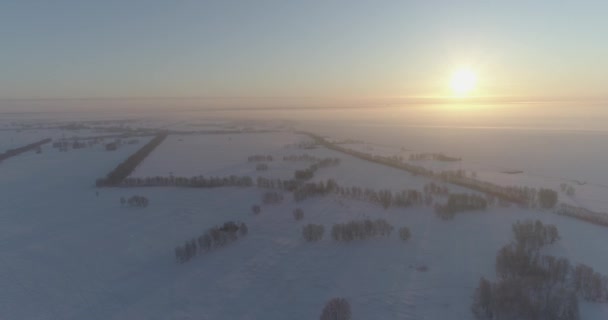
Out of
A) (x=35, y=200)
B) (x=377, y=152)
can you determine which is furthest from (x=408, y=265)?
(x=377, y=152)

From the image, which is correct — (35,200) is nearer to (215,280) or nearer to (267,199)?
(267,199)

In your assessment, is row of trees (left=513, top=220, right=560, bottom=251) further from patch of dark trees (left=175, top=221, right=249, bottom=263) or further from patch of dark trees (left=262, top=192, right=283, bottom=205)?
patch of dark trees (left=262, top=192, right=283, bottom=205)

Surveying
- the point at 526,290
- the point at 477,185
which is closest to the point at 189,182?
the point at 477,185

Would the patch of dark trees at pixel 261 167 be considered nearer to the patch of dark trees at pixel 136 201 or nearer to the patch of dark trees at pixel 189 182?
the patch of dark trees at pixel 189 182

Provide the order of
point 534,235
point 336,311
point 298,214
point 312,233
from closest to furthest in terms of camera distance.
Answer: point 336,311
point 534,235
point 312,233
point 298,214

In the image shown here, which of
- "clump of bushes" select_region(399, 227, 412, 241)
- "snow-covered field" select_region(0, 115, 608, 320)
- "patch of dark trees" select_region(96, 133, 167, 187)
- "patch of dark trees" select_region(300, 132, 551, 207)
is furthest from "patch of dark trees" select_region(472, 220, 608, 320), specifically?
"patch of dark trees" select_region(96, 133, 167, 187)

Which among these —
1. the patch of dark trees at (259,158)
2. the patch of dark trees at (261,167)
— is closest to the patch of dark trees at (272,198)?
the patch of dark trees at (261,167)

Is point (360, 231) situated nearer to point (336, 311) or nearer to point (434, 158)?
point (336, 311)
